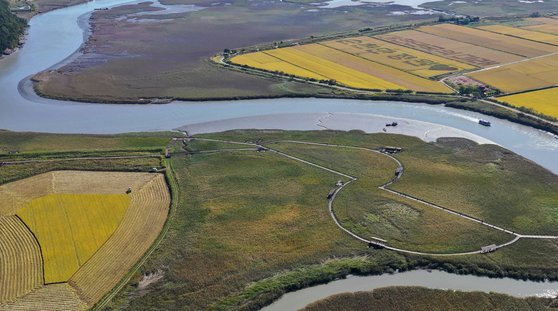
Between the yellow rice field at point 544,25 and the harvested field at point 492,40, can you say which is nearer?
the harvested field at point 492,40

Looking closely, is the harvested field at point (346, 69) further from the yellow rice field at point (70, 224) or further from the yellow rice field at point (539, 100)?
the yellow rice field at point (70, 224)

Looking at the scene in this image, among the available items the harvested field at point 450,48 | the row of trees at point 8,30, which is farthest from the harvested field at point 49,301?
the harvested field at point 450,48

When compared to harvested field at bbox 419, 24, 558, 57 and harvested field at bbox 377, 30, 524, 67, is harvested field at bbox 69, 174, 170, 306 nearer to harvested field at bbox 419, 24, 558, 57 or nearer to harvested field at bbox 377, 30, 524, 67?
Answer: harvested field at bbox 377, 30, 524, 67

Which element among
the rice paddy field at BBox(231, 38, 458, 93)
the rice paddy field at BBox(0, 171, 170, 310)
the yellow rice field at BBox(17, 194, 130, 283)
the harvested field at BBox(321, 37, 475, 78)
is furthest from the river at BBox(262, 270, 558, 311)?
the harvested field at BBox(321, 37, 475, 78)

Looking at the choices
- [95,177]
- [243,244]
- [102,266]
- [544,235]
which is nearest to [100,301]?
[102,266]

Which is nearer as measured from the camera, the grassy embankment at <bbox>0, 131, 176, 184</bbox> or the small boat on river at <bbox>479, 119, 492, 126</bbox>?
the grassy embankment at <bbox>0, 131, 176, 184</bbox>

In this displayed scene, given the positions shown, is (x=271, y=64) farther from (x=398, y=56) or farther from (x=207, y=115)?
(x=207, y=115)

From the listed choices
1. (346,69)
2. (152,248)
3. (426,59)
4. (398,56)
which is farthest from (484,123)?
(152,248)

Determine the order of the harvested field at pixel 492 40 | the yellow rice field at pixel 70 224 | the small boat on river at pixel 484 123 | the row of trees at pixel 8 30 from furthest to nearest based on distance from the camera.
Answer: the row of trees at pixel 8 30, the harvested field at pixel 492 40, the small boat on river at pixel 484 123, the yellow rice field at pixel 70 224
